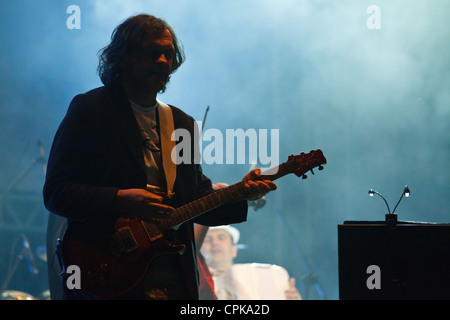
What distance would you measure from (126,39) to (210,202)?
853 millimetres

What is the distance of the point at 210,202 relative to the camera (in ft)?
6.37

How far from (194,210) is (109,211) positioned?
370mm

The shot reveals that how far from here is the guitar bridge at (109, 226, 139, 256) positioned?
1702 mm

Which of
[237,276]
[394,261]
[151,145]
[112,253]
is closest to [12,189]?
[237,276]

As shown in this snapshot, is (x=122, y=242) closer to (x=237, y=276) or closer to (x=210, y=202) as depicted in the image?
(x=210, y=202)

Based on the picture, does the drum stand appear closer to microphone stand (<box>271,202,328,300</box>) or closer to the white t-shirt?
microphone stand (<box>271,202,328,300</box>)

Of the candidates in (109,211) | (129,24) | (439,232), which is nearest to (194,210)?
(109,211)

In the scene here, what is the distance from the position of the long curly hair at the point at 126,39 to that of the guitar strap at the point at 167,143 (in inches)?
11.0

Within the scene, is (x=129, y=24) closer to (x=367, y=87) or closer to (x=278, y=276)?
(x=278, y=276)

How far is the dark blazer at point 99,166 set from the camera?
5.54 feet

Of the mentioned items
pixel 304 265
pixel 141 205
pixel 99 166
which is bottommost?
pixel 304 265

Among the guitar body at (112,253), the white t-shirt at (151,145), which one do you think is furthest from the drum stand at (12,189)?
the guitar body at (112,253)

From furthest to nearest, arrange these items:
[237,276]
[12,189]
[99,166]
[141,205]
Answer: [12,189]
[237,276]
[99,166]
[141,205]

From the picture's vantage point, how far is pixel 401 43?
7.43 metres
